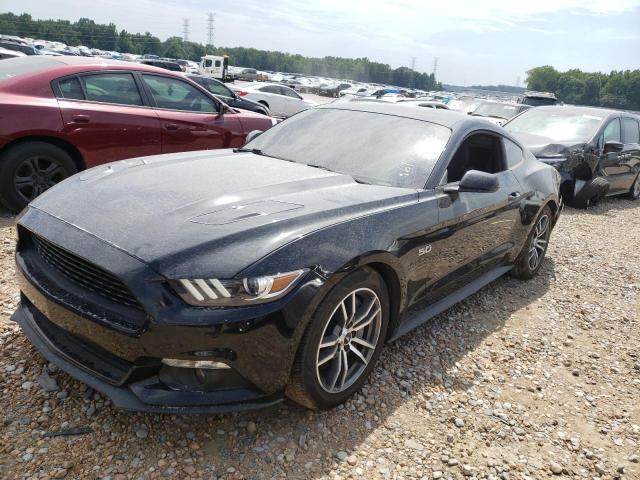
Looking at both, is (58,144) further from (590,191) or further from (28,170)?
(590,191)

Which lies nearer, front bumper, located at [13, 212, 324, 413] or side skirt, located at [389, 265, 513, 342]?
front bumper, located at [13, 212, 324, 413]

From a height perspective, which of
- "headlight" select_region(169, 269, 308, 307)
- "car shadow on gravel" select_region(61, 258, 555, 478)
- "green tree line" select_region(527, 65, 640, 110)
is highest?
"green tree line" select_region(527, 65, 640, 110)

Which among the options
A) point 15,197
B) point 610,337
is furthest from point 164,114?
point 610,337

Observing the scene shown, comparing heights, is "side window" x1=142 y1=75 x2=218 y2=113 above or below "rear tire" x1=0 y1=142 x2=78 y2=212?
above

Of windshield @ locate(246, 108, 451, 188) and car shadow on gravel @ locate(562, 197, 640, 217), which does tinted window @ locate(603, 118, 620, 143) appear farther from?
windshield @ locate(246, 108, 451, 188)

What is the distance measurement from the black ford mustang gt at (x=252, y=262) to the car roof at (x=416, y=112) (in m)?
0.03

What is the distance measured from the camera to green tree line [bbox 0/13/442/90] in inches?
3900

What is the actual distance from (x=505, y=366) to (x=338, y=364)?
141 centimetres

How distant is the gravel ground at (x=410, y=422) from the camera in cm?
224

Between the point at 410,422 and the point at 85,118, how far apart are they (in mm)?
4170

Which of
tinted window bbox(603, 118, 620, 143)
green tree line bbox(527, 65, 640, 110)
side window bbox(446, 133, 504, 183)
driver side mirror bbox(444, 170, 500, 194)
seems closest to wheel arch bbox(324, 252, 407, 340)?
driver side mirror bbox(444, 170, 500, 194)

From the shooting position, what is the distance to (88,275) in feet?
7.41

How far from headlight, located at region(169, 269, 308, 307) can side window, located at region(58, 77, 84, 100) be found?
3.82 meters

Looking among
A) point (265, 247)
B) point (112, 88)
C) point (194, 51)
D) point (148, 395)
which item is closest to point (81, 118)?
point (112, 88)
